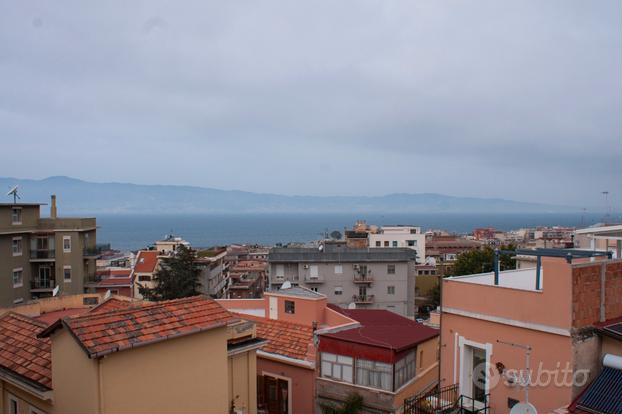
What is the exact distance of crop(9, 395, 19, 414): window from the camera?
10.4 m

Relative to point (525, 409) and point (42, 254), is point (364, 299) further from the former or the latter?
point (525, 409)

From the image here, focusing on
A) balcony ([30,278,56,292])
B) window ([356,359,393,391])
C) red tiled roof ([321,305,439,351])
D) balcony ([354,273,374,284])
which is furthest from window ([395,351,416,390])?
balcony ([30,278,56,292])

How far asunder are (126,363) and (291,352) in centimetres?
1021

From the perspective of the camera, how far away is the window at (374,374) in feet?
51.7

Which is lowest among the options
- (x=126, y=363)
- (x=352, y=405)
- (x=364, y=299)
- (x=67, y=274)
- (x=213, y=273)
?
(x=364, y=299)

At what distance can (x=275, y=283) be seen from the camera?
48.8 meters

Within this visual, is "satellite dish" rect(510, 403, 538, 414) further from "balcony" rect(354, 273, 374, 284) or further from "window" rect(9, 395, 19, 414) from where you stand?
"balcony" rect(354, 273, 374, 284)

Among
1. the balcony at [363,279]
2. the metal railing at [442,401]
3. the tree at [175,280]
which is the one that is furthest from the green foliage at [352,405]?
the balcony at [363,279]

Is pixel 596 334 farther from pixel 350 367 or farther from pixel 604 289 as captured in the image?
pixel 350 367

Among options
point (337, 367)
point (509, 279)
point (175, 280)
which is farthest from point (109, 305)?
point (175, 280)

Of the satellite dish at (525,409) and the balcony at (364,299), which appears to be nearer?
the satellite dish at (525,409)

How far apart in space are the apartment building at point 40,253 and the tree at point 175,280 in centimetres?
602

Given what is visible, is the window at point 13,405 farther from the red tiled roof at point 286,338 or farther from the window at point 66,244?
the window at point 66,244

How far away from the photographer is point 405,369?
53.8ft
